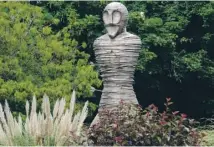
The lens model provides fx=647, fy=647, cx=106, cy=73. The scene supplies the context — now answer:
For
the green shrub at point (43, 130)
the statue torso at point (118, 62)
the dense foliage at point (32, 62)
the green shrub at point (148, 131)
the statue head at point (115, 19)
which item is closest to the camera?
the green shrub at point (148, 131)

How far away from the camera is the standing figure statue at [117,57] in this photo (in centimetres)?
723

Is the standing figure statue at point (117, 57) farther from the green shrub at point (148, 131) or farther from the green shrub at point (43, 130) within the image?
the green shrub at point (148, 131)

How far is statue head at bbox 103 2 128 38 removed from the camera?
7.33 m

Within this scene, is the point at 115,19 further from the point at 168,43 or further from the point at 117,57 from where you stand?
the point at 168,43

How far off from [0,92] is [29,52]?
2.83 feet

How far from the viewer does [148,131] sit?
546cm

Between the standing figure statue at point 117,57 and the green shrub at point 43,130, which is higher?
the standing figure statue at point 117,57

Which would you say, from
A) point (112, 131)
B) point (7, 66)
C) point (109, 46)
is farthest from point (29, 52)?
point (112, 131)

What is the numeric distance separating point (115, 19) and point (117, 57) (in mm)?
462

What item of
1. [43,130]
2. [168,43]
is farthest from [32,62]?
[43,130]

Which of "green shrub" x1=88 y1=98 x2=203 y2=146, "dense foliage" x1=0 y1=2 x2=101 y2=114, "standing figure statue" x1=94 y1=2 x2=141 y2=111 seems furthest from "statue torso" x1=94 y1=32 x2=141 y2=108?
"dense foliage" x1=0 y1=2 x2=101 y2=114

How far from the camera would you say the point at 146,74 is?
501 inches

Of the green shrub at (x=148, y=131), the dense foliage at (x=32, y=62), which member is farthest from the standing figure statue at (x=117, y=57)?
the dense foliage at (x=32, y=62)

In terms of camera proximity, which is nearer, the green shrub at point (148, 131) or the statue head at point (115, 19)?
the green shrub at point (148, 131)
